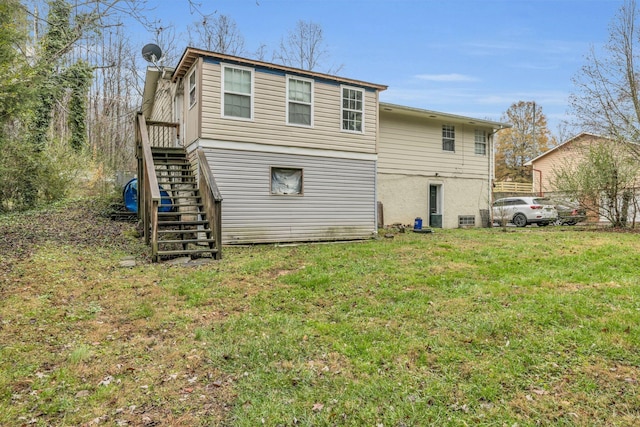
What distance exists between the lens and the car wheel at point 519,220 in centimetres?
1734

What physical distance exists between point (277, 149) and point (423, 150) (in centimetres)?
752

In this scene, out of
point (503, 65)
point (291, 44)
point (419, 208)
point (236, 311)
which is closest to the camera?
point (236, 311)

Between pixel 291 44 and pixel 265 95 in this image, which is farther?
pixel 291 44

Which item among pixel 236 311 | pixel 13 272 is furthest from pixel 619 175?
pixel 13 272

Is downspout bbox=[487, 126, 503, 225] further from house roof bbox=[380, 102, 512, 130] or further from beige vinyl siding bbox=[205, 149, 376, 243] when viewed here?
beige vinyl siding bbox=[205, 149, 376, 243]

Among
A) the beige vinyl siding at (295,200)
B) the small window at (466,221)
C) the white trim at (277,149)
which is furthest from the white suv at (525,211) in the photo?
the white trim at (277,149)

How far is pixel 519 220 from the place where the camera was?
57.5ft

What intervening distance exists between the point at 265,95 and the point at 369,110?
3297mm

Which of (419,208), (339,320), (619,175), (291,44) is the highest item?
(291,44)

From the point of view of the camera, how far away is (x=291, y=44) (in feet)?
77.4

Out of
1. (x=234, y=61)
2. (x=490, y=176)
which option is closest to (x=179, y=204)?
(x=234, y=61)

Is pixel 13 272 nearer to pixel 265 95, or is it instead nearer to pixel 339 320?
pixel 339 320

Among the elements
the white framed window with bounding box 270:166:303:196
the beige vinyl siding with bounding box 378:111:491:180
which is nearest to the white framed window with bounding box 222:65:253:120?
the white framed window with bounding box 270:166:303:196

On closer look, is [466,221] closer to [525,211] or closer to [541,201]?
[525,211]
